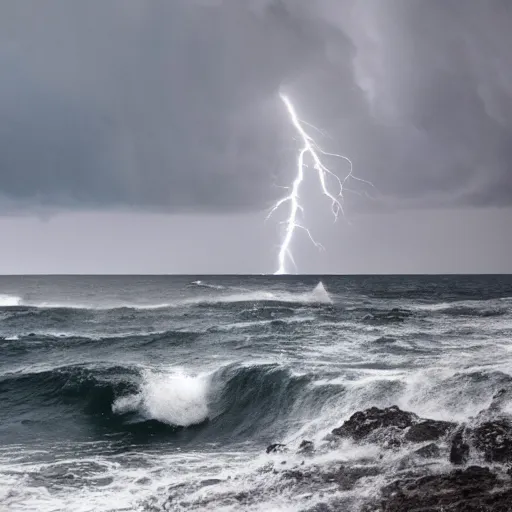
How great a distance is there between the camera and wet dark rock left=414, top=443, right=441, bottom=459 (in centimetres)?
817

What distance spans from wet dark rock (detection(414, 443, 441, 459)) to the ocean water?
1.28ft

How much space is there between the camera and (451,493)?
677 cm

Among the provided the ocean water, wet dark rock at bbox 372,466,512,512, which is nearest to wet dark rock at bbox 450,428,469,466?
wet dark rock at bbox 372,466,512,512

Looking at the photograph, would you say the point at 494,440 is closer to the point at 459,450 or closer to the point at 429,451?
the point at 459,450

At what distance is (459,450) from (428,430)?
1041 mm

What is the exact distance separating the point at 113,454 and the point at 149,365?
8.11 metres

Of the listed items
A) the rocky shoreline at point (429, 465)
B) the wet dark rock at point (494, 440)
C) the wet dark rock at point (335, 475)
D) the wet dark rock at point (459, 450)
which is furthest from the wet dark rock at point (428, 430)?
the wet dark rock at point (335, 475)

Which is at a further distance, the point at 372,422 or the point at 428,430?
the point at 372,422

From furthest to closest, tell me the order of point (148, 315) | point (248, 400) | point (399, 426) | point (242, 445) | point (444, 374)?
1. point (148, 315)
2. point (248, 400)
3. point (444, 374)
4. point (242, 445)
5. point (399, 426)

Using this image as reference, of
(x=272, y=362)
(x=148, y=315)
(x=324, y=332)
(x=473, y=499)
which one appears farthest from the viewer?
(x=148, y=315)

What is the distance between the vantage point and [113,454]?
1045 centimetres

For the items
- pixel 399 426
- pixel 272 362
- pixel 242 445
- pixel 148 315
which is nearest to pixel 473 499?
pixel 399 426

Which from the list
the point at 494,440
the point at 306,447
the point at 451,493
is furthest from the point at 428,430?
the point at 451,493

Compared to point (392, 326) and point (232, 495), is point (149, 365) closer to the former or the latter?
point (232, 495)
